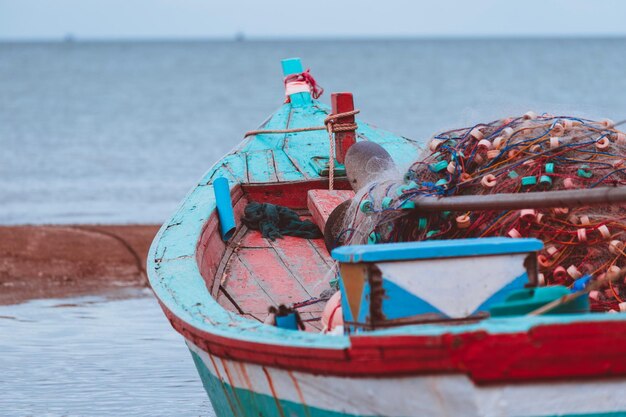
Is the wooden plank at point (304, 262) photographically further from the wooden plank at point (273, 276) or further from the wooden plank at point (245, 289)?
the wooden plank at point (245, 289)

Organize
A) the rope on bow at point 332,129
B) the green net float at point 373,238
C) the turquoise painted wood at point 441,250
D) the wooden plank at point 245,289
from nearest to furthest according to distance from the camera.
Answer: the turquoise painted wood at point 441,250, the green net float at point 373,238, the wooden plank at point 245,289, the rope on bow at point 332,129

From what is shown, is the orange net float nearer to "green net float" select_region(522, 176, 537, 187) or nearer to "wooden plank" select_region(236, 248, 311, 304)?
"green net float" select_region(522, 176, 537, 187)

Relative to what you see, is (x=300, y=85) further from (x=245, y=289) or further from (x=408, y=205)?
(x=408, y=205)

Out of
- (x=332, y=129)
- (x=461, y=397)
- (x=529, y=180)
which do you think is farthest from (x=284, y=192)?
(x=461, y=397)

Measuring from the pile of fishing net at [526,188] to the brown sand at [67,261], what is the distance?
5223mm

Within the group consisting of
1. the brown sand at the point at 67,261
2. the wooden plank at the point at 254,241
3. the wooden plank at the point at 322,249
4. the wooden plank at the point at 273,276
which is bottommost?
the brown sand at the point at 67,261

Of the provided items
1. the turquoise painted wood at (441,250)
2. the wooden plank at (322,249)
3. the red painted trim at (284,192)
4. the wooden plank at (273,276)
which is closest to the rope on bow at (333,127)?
the red painted trim at (284,192)

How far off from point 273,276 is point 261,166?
1635 millimetres

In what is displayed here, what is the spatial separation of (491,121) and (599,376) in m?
2.24

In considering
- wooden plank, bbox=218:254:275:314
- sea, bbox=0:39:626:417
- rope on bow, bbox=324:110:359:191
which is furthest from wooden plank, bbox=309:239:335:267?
sea, bbox=0:39:626:417

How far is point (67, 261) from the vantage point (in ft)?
36.2

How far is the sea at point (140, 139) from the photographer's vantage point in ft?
24.6

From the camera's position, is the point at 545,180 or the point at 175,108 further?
the point at 175,108

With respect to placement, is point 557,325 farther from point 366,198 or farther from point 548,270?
point 366,198
